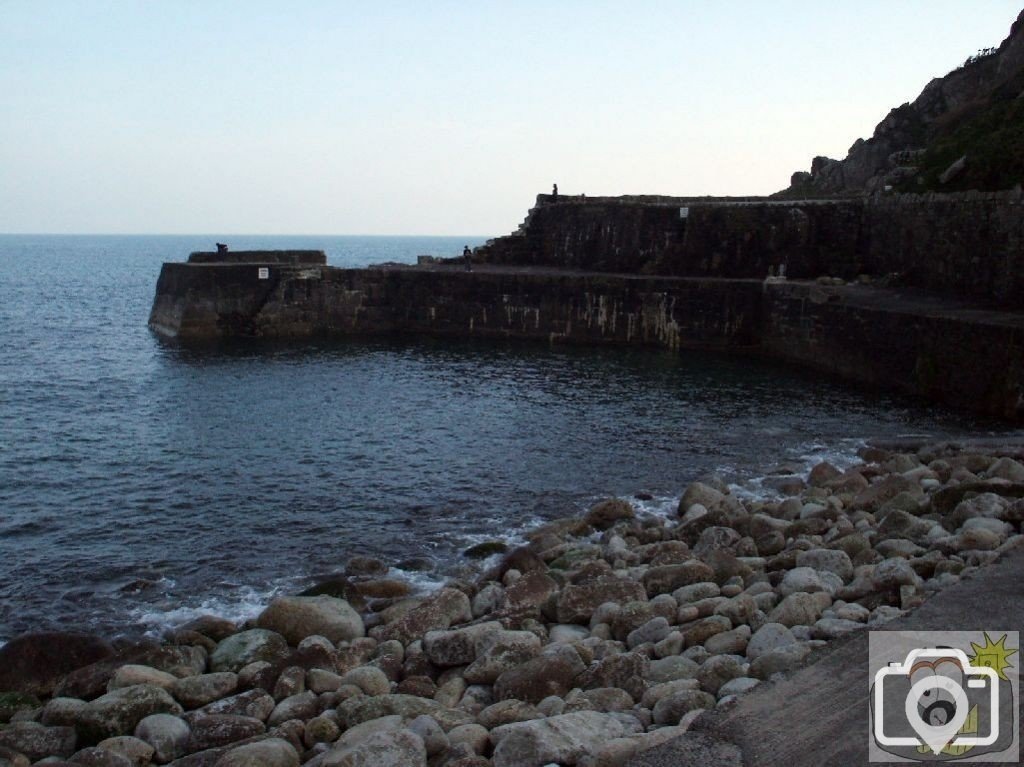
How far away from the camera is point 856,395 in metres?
21.4

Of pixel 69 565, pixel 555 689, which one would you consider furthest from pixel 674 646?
pixel 69 565

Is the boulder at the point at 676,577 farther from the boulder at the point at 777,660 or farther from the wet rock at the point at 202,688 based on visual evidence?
the wet rock at the point at 202,688

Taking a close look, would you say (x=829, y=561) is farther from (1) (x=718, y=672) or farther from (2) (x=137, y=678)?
(2) (x=137, y=678)

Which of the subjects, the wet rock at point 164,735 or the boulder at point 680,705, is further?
the wet rock at point 164,735

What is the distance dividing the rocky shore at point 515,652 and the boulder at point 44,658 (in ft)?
0.07

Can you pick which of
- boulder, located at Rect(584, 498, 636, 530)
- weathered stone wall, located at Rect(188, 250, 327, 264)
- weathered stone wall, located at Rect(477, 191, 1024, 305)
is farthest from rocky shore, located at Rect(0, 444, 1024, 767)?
weathered stone wall, located at Rect(188, 250, 327, 264)

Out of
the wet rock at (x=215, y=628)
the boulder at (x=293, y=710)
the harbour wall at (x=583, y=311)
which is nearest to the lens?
the boulder at (x=293, y=710)

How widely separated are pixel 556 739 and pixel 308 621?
428 centimetres

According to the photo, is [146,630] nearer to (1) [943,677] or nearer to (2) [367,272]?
(1) [943,677]

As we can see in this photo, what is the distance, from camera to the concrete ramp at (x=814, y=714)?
16.0 ft

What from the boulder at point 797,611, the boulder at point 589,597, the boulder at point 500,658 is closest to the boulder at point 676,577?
the boulder at point 589,597

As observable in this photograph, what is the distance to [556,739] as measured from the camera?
5586mm

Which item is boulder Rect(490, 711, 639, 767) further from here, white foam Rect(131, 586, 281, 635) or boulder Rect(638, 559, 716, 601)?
white foam Rect(131, 586, 281, 635)

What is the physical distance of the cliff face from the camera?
943 inches
